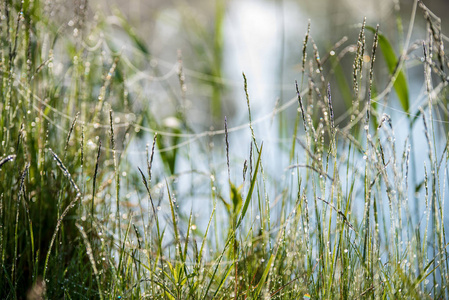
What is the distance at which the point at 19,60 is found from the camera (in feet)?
4.03

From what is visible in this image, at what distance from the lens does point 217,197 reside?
0.93 metres

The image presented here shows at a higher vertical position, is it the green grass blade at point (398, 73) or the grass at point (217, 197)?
the green grass blade at point (398, 73)

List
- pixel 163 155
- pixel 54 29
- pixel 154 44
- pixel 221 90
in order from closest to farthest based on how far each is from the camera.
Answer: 1. pixel 54 29
2. pixel 163 155
3. pixel 221 90
4. pixel 154 44

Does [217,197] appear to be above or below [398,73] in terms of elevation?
below

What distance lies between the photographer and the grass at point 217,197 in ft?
2.35

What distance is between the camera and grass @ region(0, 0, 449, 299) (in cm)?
72

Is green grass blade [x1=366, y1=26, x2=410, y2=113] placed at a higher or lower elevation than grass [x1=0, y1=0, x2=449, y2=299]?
higher

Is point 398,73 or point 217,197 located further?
point 398,73

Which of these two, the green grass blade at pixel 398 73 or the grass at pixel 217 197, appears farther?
the green grass blade at pixel 398 73

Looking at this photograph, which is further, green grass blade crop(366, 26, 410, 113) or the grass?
green grass blade crop(366, 26, 410, 113)

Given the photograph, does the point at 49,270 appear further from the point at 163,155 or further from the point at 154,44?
the point at 154,44

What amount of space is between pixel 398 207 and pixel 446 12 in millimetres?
3837

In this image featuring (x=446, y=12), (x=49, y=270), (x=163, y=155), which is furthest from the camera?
(x=446, y=12)

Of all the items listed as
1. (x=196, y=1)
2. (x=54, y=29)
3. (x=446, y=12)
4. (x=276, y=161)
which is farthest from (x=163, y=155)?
(x=196, y=1)
